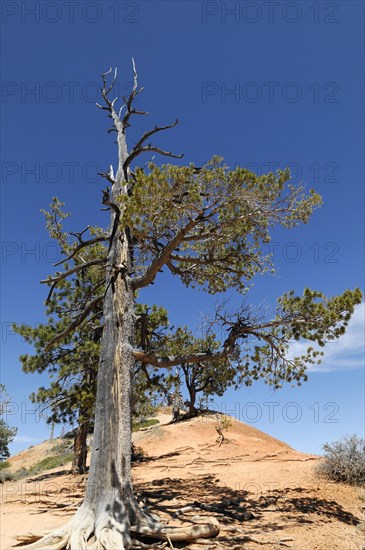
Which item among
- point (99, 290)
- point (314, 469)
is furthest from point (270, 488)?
point (99, 290)

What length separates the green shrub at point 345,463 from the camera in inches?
474

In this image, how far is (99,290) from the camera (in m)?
14.6

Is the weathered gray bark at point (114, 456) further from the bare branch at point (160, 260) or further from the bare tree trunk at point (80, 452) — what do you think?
the bare tree trunk at point (80, 452)

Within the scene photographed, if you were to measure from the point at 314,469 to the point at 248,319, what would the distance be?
18.1 ft

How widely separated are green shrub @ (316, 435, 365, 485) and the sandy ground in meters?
0.34

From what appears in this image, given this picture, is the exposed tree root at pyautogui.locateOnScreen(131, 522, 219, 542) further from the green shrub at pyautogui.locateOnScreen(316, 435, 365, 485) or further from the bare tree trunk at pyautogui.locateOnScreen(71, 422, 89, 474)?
the bare tree trunk at pyautogui.locateOnScreen(71, 422, 89, 474)

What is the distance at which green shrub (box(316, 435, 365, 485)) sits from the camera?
1204cm

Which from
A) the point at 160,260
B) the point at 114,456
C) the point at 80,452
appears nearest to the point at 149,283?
the point at 160,260

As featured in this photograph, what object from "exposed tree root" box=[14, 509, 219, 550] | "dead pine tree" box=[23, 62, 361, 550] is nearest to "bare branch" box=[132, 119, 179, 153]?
"dead pine tree" box=[23, 62, 361, 550]

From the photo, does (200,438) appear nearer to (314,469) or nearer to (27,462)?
(314,469)

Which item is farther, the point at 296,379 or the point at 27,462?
the point at 27,462

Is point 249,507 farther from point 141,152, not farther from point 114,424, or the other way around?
point 141,152

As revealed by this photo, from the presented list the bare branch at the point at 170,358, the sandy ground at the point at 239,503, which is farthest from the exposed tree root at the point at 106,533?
the bare branch at the point at 170,358

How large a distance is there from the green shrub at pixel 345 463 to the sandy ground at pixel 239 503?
343 millimetres
